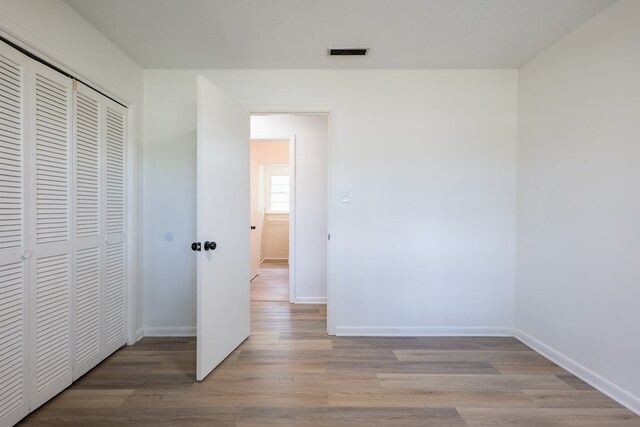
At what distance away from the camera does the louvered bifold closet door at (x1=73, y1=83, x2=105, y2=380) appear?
1.88 metres

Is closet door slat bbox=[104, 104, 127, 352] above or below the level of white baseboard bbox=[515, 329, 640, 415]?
above

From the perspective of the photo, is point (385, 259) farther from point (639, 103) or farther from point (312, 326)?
point (639, 103)

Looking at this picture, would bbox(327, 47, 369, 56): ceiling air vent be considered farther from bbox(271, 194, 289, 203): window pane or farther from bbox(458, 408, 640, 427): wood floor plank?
bbox(271, 194, 289, 203): window pane

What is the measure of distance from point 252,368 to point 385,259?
1357 mm

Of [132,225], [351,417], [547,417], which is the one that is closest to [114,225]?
[132,225]

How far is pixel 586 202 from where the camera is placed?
1.93 metres

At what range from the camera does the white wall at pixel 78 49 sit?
4.92 ft

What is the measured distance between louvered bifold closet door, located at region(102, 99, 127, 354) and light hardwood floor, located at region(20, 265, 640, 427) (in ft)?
0.81

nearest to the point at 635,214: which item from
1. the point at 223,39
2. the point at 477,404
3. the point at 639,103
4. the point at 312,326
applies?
the point at 639,103

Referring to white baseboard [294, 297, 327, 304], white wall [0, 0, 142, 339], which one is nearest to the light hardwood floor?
white wall [0, 0, 142, 339]

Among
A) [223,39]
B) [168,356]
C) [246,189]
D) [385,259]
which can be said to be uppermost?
[223,39]

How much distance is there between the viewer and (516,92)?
259 cm

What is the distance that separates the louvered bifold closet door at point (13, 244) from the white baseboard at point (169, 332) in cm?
103

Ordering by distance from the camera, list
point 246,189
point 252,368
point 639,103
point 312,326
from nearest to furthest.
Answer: point 639,103 < point 252,368 < point 246,189 < point 312,326
